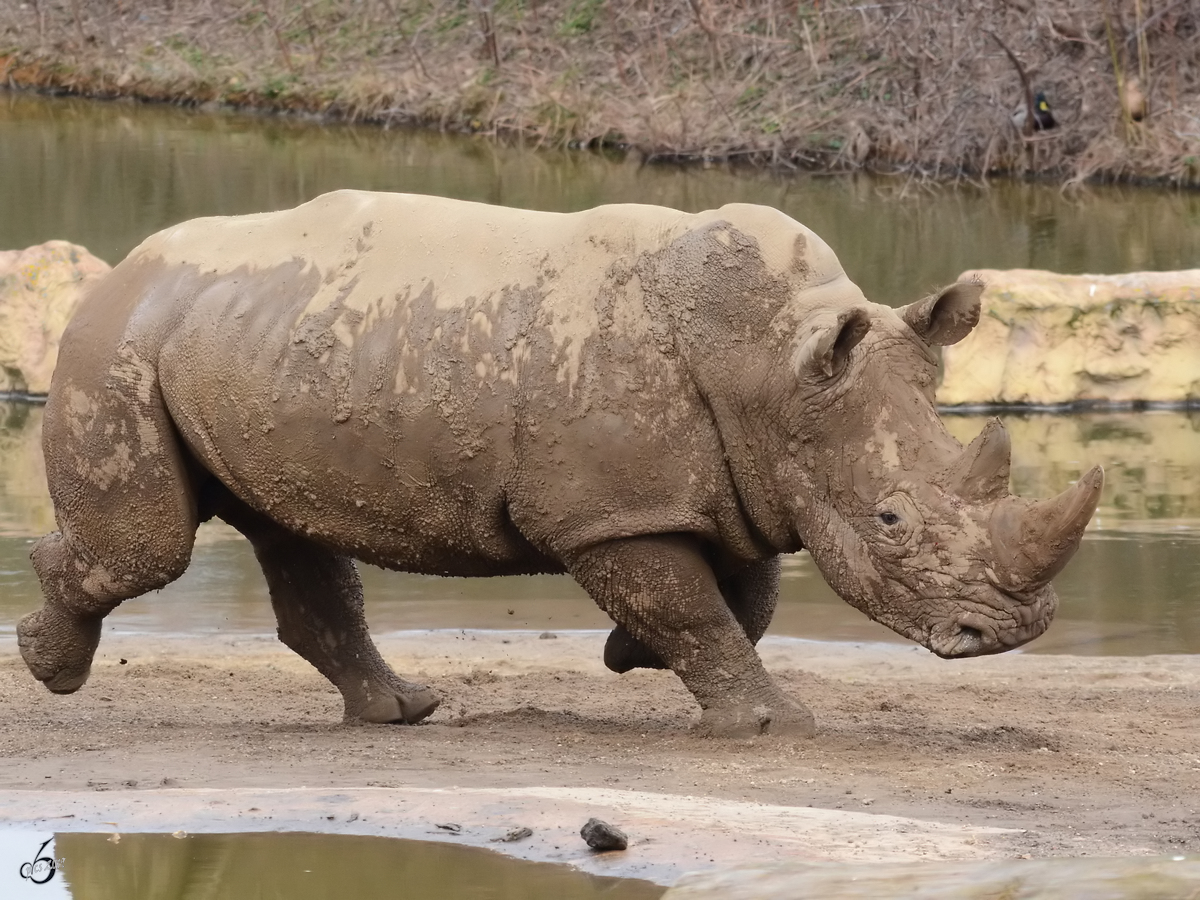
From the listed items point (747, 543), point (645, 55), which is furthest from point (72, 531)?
point (645, 55)

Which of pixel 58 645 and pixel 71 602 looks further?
pixel 58 645

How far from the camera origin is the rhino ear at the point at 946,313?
6586 millimetres

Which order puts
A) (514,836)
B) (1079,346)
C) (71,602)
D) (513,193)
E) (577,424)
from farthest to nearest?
1. (513,193)
2. (1079,346)
3. (71,602)
4. (577,424)
5. (514,836)

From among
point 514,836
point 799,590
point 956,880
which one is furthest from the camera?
point 799,590

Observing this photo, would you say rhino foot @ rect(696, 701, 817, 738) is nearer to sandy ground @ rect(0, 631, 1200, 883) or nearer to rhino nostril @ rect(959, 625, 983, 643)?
sandy ground @ rect(0, 631, 1200, 883)

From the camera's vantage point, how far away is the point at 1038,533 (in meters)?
6.11

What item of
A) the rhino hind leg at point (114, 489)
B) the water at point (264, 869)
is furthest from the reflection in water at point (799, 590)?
the water at point (264, 869)

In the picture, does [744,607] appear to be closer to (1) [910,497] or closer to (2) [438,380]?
(1) [910,497]

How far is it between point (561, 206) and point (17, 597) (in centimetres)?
1394

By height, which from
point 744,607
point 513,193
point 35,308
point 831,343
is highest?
point 831,343

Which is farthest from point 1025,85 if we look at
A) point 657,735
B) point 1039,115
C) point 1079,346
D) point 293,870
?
point 293,870

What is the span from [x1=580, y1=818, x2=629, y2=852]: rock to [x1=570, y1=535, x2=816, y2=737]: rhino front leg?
5.28ft

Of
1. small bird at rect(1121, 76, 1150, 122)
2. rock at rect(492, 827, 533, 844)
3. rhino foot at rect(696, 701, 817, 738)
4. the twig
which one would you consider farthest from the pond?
rock at rect(492, 827, 533, 844)

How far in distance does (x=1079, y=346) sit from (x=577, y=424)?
349 inches
